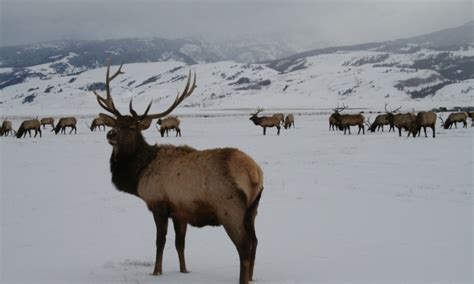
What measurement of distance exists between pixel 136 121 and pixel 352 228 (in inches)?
165

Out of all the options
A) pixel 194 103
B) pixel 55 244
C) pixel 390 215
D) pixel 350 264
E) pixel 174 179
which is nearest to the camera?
pixel 174 179

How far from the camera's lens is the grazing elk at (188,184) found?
520 cm

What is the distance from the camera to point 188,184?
18.3ft

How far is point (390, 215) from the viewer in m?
8.91

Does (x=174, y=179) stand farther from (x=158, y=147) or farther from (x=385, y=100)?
(x=385, y=100)

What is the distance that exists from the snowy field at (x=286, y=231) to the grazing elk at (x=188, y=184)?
71 cm

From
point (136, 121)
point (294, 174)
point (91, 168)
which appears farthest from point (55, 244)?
point (91, 168)

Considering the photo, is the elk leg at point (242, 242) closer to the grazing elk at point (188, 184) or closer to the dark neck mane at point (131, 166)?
the grazing elk at point (188, 184)

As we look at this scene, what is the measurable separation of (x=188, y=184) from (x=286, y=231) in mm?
3063

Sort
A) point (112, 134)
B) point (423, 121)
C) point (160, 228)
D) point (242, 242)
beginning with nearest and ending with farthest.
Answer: point (242, 242) < point (160, 228) < point (112, 134) < point (423, 121)

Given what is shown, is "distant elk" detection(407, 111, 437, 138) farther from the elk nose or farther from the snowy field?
the elk nose

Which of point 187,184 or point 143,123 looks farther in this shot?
point 143,123

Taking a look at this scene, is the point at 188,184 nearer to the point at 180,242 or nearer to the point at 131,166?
the point at 180,242

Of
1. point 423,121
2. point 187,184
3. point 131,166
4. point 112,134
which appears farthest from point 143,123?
point 423,121
